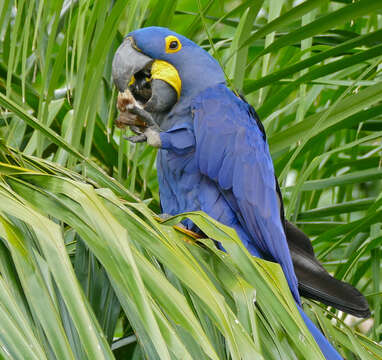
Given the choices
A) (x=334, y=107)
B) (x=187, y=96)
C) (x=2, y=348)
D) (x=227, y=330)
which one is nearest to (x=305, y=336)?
(x=227, y=330)

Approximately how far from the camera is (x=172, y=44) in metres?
1.14

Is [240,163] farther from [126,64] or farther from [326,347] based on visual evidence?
[326,347]

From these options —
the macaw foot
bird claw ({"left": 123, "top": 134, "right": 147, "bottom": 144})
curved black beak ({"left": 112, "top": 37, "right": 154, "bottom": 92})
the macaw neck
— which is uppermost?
curved black beak ({"left": 112, "top": 37, "right": 154, "bottom": 92})

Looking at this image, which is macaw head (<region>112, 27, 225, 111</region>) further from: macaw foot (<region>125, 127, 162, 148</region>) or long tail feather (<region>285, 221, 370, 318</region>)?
long tail feather (<region>285, 221, 370, 318</region>)

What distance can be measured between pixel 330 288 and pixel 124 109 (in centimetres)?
41

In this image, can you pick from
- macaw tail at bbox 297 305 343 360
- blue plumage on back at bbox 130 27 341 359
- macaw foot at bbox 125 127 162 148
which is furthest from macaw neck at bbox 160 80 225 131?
macaw tail at bbox 297 305 343 360

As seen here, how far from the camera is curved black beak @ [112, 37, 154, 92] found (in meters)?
1.05

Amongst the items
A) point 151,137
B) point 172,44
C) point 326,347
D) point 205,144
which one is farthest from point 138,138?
point 326,347

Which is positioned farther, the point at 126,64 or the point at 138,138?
the point at 126,64

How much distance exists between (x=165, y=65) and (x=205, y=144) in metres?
0.19

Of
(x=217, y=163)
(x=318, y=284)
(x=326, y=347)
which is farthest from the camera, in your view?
(x=217, y=163)

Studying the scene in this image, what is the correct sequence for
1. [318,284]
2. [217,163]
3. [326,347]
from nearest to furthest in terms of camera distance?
1. [326,347]
2. [318,284]
3. [217,163]

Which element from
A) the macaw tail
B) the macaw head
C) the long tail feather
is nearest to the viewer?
the macaw tail

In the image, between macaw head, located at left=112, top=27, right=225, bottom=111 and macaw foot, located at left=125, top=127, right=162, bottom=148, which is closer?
macaw foot, located at left=125, top=127, right=162, bottom=148
